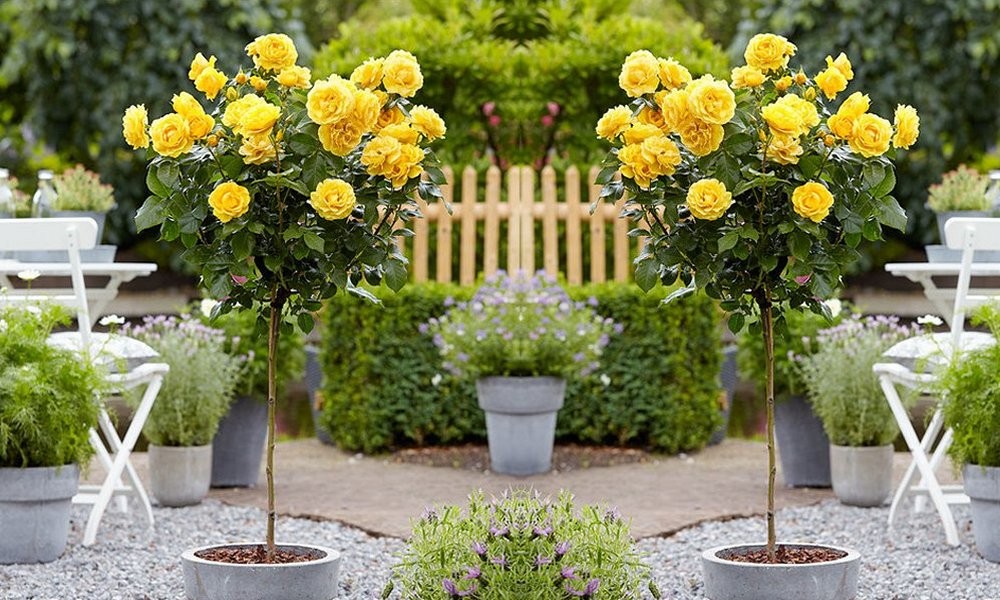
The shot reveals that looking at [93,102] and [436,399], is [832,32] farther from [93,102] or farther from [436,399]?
[93,102]

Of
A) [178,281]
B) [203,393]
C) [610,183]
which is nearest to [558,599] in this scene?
[610,183]

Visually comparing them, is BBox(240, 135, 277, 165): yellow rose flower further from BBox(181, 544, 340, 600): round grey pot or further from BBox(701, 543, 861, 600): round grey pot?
BBox(701, 543, 861, 600): round grey pot

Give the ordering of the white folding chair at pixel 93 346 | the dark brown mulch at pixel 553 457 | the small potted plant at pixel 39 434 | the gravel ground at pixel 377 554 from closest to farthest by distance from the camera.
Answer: the gravel ground at pixel 377 554
the small potted plant at pixel 39 434
the white folding chair at pixel 93 346
the dark brown mulch at pixel 553 457

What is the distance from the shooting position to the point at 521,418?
6711mm

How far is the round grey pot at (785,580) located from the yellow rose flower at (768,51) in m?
1.25

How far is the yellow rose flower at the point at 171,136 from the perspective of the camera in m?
3.37

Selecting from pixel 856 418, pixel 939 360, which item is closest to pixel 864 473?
pixel 856 418

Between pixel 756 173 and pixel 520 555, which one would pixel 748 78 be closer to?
pixel 756 173

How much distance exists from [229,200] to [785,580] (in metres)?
1.65

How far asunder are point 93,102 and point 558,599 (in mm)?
8063

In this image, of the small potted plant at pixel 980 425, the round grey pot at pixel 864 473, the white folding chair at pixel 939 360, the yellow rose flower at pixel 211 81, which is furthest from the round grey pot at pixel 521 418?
the yellow rose flower at pixel 211 81

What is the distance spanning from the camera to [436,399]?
7.41 meters

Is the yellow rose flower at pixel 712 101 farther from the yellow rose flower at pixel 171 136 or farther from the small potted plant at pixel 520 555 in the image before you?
the yellow rose flower at pixel 171 136

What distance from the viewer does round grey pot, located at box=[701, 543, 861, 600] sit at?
3.58 meters
